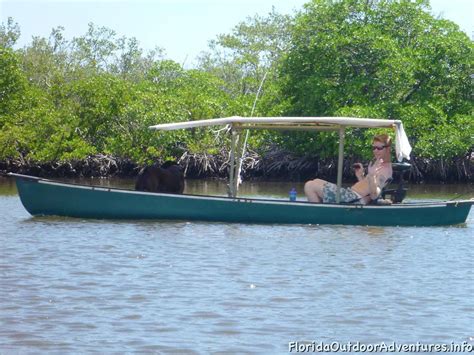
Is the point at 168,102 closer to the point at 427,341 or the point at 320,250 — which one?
the point at 320,250

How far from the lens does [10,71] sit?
3788 centimetres

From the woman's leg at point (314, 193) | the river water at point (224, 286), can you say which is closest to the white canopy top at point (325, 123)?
the woman's leg at point (314, 193)

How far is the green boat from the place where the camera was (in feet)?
57.6

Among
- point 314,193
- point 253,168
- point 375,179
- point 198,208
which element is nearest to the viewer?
point 375,179

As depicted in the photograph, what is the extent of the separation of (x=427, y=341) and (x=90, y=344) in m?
2.83

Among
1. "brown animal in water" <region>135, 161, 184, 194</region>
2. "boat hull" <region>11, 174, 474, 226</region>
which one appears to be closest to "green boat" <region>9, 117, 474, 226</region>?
"boat hull" <region>11, 174, 474, 226</region>

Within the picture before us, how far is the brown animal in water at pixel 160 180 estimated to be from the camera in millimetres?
18234

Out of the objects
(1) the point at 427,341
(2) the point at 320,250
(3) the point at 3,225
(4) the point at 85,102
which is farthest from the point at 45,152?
(1) the point at 427,341

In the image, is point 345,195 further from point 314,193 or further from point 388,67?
point 388,67

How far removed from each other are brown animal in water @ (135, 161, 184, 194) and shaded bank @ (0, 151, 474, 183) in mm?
17277

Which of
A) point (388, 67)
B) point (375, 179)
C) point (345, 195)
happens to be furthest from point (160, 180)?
point (388, 67)

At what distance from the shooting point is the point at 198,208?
1778 cm

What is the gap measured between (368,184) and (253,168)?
1992 cm

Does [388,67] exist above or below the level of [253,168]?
above
